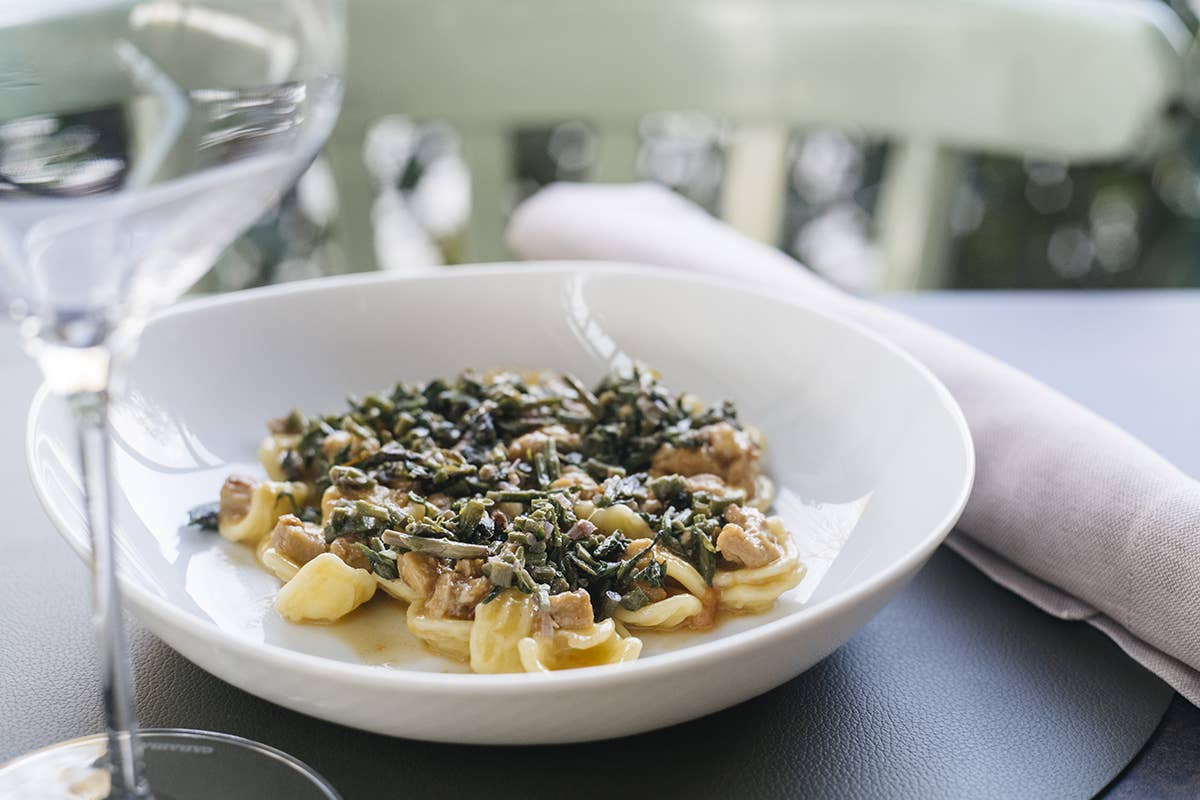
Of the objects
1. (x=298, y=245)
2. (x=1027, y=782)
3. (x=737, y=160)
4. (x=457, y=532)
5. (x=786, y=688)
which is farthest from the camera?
(x=298, y=245)

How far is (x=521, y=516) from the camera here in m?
1.25

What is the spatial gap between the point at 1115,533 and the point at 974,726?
296 mm

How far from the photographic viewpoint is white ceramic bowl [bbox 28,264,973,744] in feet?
2.98

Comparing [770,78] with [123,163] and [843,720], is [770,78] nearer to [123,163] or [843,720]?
[843,720]

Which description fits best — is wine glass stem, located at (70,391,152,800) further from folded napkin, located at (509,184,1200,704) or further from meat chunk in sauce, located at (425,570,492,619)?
folded napkin, located at (509,184,1200,704)

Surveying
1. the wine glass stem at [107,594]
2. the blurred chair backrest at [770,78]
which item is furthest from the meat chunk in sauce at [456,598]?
the blurred chair backrest at [770,78]

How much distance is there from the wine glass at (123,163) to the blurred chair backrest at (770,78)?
2.06 meters

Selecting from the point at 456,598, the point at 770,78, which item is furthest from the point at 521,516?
the point at 770,78

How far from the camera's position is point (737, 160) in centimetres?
325

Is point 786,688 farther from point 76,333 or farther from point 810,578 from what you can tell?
point 76,333

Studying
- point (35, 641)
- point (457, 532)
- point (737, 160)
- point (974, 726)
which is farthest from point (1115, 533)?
point (737, 160)

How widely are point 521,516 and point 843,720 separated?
1.25 ft

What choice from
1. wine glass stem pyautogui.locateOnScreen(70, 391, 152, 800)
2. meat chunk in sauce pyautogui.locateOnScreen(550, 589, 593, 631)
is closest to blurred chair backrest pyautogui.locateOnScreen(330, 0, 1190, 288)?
meat chunk in sauce pyautogui.locateOnScreen(550, 589, 593, 631)

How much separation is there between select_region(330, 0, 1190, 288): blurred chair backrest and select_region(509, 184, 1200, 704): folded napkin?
146 centimetres
